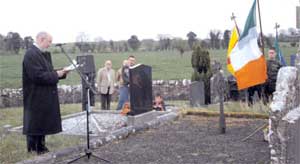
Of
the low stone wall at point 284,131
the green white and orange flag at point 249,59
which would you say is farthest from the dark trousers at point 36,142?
the low stone wall at point 284,131

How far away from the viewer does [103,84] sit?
13.6 m

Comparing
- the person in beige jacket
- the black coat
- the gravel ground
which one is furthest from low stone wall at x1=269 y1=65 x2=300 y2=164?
the person in beige jacket

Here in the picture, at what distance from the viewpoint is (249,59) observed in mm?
7629

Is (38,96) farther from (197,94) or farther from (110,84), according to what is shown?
(197,94)

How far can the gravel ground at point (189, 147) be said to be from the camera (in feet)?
20.9

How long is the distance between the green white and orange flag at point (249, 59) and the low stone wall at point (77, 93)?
936 centimetres

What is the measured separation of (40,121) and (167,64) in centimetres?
1867

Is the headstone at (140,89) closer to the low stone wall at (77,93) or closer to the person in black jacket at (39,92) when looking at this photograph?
the person in black jacket at (39,92)

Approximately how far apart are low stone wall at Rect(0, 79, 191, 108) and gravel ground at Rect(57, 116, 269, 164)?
814 cm

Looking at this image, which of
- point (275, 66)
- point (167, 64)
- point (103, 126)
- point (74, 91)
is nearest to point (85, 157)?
point (103, 126)

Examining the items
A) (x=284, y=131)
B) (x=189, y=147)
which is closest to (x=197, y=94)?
(x=189, y=147)

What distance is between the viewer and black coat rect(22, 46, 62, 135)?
6.64 m

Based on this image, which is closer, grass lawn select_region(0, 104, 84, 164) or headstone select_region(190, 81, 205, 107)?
grass lawn select_region(0, 104, 84, 164)

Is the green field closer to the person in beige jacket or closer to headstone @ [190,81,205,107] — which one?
headstone @ [190,81,205,107]
